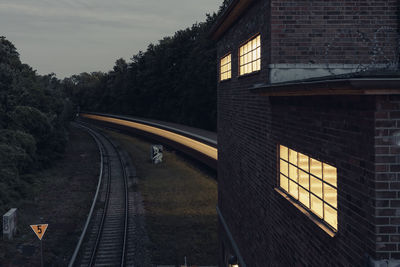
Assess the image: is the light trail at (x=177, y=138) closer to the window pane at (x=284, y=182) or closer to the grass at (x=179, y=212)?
the grass at (x=179, y=212)

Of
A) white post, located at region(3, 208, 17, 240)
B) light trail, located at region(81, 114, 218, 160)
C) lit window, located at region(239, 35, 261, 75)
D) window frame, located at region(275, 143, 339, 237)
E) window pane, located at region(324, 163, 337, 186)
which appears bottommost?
white post, located at region(3, 208, 17, 240)

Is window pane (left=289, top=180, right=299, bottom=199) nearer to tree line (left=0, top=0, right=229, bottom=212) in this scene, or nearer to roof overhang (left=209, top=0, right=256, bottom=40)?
roof overhang (left=209, top=0, right=256, bottom=40)

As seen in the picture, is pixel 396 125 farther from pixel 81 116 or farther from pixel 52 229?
pixel 81 116

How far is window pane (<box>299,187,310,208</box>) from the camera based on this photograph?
5.88 m

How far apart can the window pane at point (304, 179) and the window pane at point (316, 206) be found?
0.89ft

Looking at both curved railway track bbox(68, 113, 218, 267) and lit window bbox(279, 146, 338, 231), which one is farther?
curved railway track bbox(68, 113, 218, 267)

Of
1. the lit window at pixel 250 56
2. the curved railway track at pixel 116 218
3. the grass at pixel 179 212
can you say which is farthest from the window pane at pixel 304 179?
the curved railway track at pixel 116 218

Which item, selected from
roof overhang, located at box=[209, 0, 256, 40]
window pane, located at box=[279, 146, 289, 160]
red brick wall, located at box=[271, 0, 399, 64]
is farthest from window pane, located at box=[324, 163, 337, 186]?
roof overhang, located at box=[209, 0, 256, 40]

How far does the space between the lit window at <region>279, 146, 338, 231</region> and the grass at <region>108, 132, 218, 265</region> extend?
29.8ft

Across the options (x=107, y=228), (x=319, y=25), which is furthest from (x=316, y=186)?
→ (x=107, y=228)

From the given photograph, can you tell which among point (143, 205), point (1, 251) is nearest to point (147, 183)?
point (143, 205)

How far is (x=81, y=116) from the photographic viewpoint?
98.6 metres

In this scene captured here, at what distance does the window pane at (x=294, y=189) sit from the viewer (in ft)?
20.9

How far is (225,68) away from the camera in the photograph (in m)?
12.9
